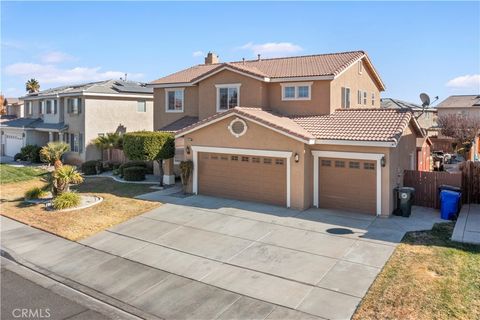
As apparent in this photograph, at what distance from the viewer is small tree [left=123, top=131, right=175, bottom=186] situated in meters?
21.4

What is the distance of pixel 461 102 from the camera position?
59.5 m

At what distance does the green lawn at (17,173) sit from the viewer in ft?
90.6

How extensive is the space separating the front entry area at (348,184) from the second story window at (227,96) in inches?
318

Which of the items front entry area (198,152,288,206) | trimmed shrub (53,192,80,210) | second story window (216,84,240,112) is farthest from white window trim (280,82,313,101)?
trimmed shrub (53,192,80,210)

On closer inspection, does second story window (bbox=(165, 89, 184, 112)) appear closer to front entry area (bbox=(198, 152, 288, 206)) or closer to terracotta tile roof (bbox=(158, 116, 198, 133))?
terracotta tile roof (bbox=(158, 116, 198, 133))

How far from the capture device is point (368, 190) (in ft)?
53.4

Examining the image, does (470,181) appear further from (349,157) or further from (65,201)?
(65,201)

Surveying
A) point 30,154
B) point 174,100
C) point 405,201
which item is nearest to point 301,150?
point 405,201

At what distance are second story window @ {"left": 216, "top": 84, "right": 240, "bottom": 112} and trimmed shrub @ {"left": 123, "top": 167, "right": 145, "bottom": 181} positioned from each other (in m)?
6.25

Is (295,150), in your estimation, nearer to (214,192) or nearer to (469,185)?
(214,192)

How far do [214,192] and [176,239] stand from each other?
600 centimetres

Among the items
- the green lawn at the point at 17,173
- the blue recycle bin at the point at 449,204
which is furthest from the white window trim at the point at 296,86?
the green lawn at the point at 17,173

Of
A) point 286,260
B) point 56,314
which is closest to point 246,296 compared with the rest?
point 286,260

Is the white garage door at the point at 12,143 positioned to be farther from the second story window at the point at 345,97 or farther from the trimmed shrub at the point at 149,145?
the second story window at the point at 345,97
